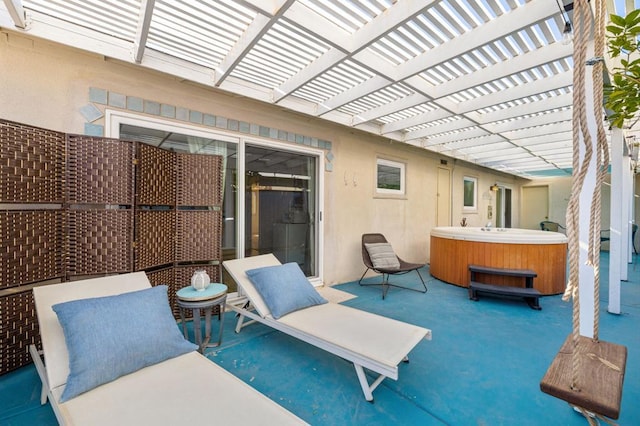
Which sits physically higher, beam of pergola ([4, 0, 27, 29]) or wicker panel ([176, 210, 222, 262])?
beam of pergola ([4, 0, 27, 29])

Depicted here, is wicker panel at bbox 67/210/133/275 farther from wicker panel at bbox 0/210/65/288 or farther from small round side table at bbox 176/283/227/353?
small round side table at bbox 176/283/227/353

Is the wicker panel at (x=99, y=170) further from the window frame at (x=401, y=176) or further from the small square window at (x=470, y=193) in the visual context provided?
the small square window at (x=470, y=193)

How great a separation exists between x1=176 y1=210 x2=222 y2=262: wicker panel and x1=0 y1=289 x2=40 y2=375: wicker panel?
3.97 feet

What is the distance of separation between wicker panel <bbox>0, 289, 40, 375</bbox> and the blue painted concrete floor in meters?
0.12

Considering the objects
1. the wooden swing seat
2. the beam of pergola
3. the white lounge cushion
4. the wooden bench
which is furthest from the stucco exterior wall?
the wooden swing seat

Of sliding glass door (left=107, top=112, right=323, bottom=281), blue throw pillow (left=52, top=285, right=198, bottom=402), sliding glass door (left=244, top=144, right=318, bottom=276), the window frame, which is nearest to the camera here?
blue throw pillow (left=52, top=285, right=198, bottom=402)

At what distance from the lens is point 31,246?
2256 mm

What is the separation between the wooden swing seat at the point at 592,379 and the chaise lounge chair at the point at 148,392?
1.08 metres

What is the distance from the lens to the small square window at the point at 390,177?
5.85m

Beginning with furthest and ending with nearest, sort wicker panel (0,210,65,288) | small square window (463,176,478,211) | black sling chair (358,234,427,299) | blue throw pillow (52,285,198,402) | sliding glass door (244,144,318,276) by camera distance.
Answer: small square window (463,176,478,211)
black sling chair (358,234,427,299)
sliding glass door (244,144,318,276)
wicker panel (0,210,65,288)
blue throw pillow (52,285,198,402)

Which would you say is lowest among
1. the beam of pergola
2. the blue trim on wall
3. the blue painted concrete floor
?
the blue painted concrete floor

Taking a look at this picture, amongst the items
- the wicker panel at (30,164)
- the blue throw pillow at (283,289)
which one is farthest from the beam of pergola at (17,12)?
the blue throw pillow at (283,289)

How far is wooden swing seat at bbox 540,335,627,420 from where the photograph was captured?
0.78 metres

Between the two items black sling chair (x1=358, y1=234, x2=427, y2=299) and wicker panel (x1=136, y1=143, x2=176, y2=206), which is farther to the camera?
black sling chair (x1=358, y1=234, x2=427, y2=299)
